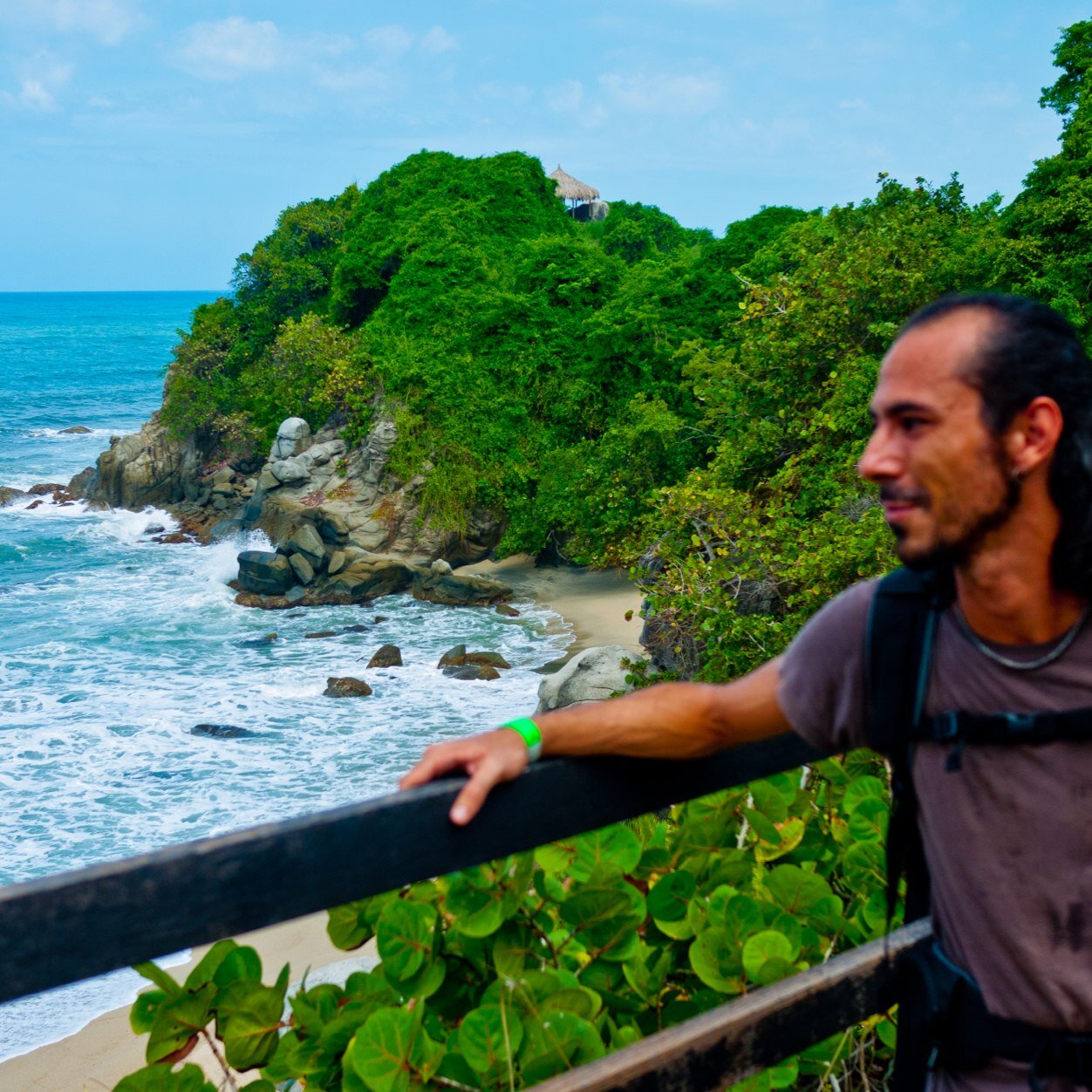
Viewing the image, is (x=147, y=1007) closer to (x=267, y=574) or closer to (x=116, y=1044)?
(x=116, y=1044)

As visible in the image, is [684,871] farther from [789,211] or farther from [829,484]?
[789,211]

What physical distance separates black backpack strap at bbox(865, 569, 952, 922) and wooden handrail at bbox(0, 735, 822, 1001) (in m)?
0.35

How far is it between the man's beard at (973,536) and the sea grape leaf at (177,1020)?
4.55 feet

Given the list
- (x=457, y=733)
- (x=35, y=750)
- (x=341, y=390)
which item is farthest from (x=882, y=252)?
(x=341, y=390)

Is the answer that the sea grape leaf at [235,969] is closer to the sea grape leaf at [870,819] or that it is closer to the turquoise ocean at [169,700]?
the sea grape leaf at [870,819]

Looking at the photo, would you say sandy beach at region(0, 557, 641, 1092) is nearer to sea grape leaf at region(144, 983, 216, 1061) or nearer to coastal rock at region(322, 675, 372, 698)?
sea grape leaf at region(144, 983, 216, 1061)

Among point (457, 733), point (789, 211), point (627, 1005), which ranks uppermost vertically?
point (789, 211)

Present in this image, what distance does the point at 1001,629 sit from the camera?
5.14 ft

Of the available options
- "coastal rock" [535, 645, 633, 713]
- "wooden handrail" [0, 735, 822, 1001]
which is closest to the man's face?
"wooden handrail" [0, 735, 822, 1001]

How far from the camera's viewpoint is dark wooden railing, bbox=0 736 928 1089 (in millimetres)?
Result: 1223

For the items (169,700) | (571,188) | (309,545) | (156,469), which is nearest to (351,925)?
(169,700)

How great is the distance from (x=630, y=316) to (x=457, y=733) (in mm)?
11650

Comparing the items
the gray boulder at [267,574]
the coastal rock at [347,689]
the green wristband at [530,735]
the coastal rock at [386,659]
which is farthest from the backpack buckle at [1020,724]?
the gray boulder at [267,574]

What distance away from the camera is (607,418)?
26203 mm
